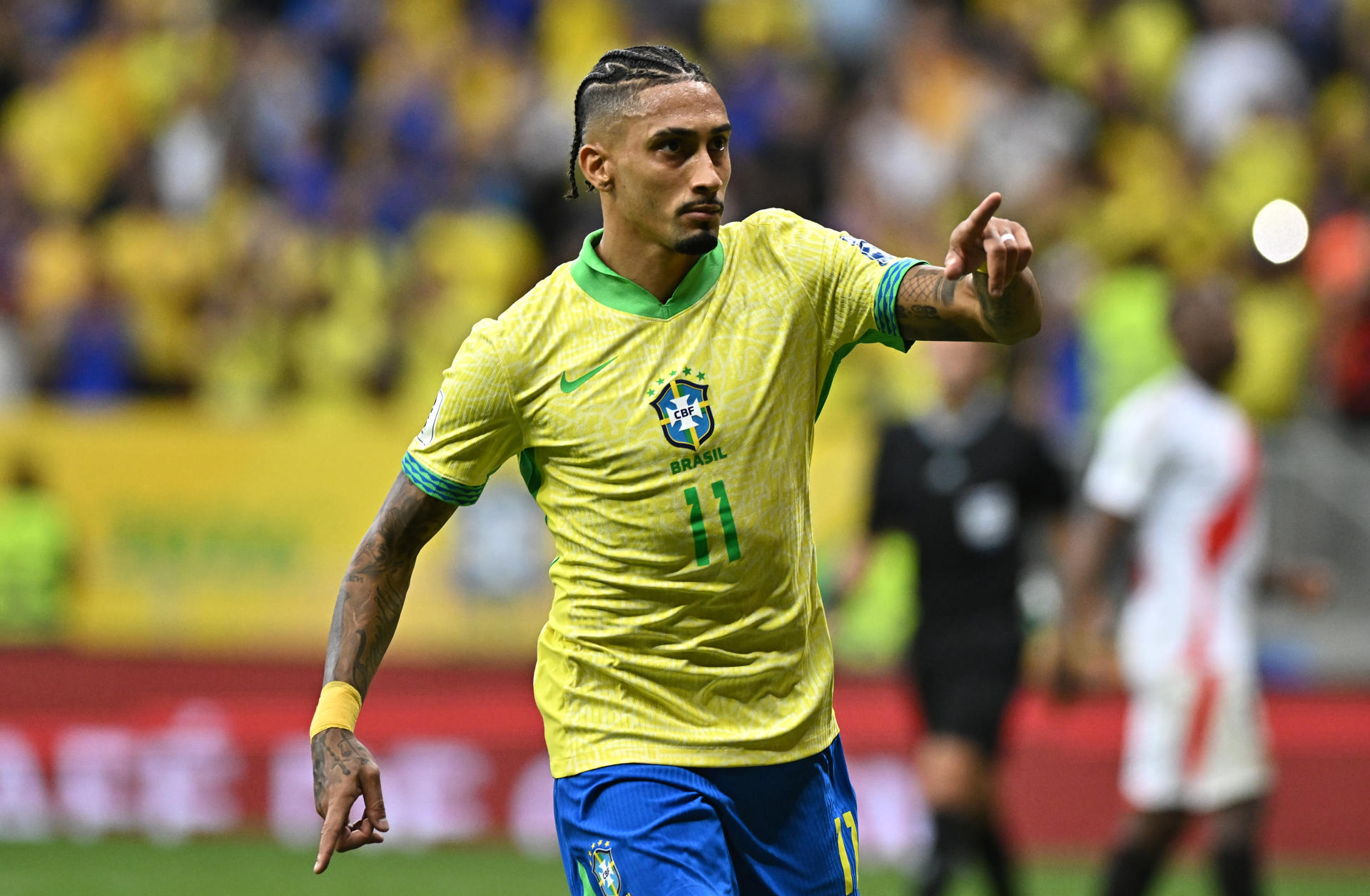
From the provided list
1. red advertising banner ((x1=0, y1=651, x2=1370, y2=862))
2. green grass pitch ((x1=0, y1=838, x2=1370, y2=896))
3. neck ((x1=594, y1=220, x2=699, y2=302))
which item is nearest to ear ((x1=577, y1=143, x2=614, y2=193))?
neck ((x1=594, y1=220, x2=699, y2=302))

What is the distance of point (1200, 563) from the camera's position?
24.0 feet

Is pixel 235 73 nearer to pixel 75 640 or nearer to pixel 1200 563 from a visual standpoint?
pixel 75 640

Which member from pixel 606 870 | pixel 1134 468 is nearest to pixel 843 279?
pixel 606 870

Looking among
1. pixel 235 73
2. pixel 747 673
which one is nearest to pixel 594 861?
pixel 747 673

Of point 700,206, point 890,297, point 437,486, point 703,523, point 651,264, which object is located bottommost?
point 703,523

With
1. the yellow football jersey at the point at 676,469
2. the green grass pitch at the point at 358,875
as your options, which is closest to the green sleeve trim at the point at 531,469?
the yellow football jersey at the point at 676,469

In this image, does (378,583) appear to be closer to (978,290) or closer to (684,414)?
(684,414)

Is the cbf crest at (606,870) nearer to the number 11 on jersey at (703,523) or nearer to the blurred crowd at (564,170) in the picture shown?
the number 11 on jersey at (703,523)

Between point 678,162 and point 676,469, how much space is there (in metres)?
0.65

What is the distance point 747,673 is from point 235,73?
1180 centimetres

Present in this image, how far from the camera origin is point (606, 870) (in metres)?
3.99

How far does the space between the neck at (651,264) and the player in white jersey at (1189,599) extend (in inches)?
145

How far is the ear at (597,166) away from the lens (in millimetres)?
4121

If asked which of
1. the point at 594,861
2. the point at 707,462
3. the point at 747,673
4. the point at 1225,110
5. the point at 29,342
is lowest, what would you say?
the point at 594,861
